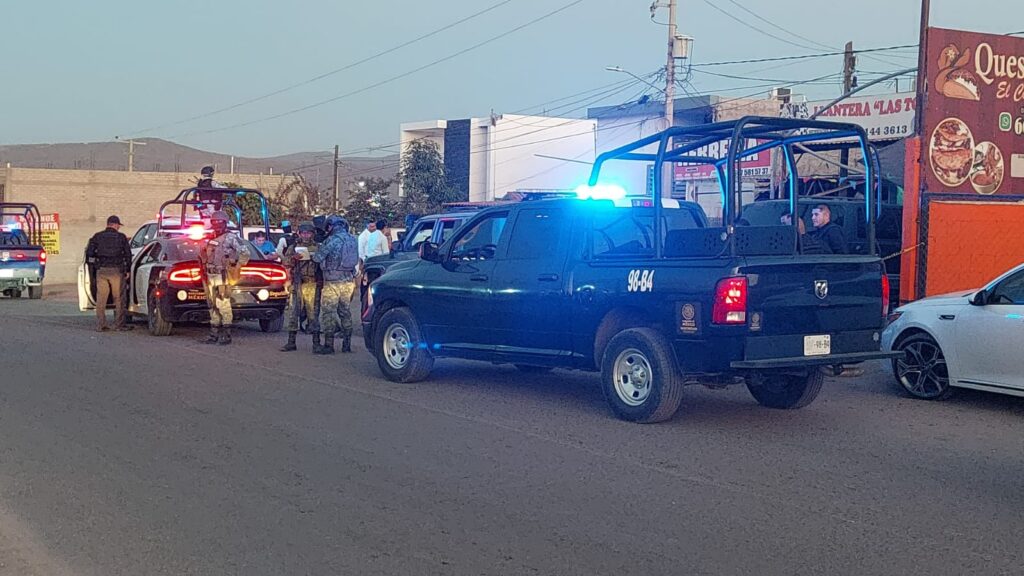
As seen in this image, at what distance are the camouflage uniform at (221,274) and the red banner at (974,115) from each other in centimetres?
1041

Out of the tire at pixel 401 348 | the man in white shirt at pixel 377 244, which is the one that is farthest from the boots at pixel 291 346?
the man in white shirt at pixel 377 244

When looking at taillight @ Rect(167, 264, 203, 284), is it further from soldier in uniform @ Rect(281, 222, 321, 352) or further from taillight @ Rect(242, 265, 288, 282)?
soldier in uniform @ Rect(281, 222, 321, 352)

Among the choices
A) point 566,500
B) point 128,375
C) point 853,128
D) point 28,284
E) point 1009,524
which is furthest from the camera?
point 28,284

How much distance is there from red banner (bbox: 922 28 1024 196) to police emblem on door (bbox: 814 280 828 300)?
893 centimetres

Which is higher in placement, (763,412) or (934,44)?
(934,44)

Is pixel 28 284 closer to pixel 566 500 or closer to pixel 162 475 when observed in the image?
pixel 162 475

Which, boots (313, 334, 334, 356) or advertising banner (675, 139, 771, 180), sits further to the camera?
advertising banner (675, 139, 771, 180)

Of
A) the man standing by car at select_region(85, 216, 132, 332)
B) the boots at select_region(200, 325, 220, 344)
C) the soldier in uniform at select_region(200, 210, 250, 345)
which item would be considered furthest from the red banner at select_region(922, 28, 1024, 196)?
the man standing by car at select_region(85, 216, 132, 332)

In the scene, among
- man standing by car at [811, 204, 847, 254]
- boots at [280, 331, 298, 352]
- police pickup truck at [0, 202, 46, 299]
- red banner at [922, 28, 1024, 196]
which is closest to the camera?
man standing by car at [811, 204, 847, 254]

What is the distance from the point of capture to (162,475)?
7.40 m

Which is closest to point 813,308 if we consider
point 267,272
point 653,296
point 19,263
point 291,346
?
point 653,296

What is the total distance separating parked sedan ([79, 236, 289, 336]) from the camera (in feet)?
51.0

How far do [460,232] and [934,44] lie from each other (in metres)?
10.1

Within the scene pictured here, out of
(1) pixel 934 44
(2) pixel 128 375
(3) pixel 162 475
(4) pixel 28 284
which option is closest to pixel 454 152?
(4) pixel 28 284
